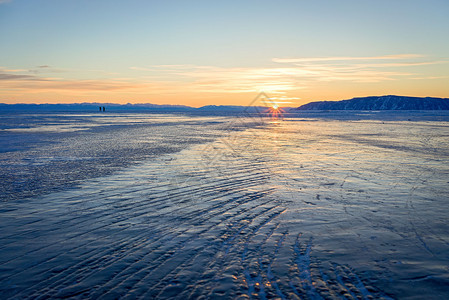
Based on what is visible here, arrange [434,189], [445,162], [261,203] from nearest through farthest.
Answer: [261,203]
[434,189]
[445,162]

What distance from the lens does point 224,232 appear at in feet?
25.3

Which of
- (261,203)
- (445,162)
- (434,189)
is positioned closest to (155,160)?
(261,203)

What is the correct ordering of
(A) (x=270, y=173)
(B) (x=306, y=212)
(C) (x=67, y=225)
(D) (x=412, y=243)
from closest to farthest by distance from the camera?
(D) (x=412, y=243)
(C) (x=67, y=225)
(B) (x=306, y=212)
(A) (x=270, y=173)

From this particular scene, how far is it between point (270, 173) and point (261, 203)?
4.62m

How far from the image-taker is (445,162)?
16.8 metres

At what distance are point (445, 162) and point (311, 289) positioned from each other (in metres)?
15.8

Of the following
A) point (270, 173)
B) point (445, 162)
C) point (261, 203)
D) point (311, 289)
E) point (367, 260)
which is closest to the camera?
point (311, 289)

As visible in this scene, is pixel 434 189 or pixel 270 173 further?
pixel 270 173

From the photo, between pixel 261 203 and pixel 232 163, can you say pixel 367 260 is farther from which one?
pixel 232 163

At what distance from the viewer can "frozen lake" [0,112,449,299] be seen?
545cm

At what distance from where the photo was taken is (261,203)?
10.1m

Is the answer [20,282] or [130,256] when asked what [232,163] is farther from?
[20,282]

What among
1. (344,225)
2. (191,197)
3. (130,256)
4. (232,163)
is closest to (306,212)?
(344,225)

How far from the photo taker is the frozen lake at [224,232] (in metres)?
5.45
